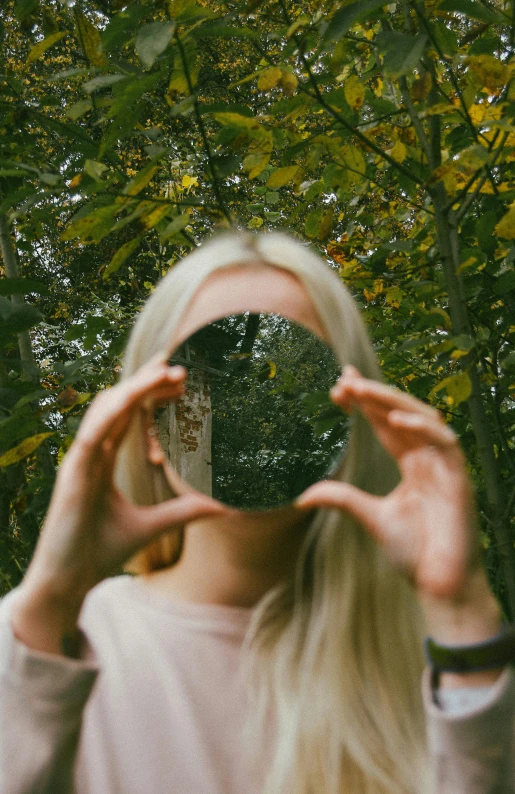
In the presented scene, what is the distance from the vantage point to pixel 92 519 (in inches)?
26.4

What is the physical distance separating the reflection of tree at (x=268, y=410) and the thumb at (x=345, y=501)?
0.24 ft

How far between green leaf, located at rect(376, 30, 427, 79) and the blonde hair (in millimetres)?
535

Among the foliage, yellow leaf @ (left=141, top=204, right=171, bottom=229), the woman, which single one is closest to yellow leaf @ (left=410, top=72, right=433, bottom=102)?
the foliage

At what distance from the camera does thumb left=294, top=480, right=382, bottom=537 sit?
2.21 feet

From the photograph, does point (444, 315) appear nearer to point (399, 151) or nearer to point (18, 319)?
point (399, 151)

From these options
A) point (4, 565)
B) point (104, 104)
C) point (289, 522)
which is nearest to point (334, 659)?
point (289, 522)

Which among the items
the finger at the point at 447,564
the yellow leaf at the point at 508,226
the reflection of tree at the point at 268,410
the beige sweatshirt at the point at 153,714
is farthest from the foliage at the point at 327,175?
the finger at the point at 447,564

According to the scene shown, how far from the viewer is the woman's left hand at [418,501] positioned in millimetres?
681

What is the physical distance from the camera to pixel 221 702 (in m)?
0.75

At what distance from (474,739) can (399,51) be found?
101 centimetres

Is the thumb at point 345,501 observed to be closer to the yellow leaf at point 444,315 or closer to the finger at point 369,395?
the finger at point 369,395

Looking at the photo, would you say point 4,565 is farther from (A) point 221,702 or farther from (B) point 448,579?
(B) point 448,579

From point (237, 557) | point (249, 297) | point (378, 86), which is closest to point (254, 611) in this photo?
point (237, 557)

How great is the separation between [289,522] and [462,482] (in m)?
0.16
